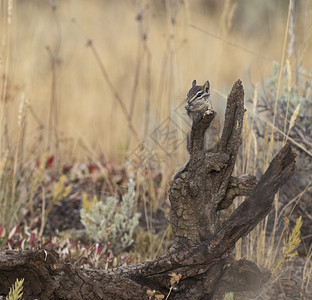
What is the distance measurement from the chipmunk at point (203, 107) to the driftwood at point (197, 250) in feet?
0.12

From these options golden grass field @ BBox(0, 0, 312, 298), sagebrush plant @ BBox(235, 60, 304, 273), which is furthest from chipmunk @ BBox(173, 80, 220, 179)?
golden grass field @ BBox(0, 0, 312, 298)

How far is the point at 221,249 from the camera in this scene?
96.8 inches

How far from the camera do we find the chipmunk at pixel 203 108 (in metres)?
2.31

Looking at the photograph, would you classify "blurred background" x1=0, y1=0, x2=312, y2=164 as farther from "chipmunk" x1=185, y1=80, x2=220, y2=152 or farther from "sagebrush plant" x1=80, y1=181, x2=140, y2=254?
"chipmunk" x1=185, y1=80, x2=220, y2=152

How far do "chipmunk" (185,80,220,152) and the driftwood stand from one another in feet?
0.12

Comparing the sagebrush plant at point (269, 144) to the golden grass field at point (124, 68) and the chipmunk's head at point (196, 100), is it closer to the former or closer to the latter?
the golden grass field at point (124, 68)

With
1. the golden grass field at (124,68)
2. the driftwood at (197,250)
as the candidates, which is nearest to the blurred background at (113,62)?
the golden grass field at (124,68)

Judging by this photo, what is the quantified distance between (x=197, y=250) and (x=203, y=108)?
2.17 feet

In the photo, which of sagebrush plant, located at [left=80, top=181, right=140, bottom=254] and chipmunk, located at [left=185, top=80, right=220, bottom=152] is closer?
chipmunk, located at [left=185, top=80, right=220, bottom=152]

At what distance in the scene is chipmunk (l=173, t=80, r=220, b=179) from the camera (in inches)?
90.8

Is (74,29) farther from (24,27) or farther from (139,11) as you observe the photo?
(139,11)

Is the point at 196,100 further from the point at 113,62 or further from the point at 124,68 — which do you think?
the point at 113,62

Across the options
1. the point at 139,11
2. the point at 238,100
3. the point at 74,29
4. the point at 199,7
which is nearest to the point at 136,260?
the point at 238,100

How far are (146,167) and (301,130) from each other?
132 cm
